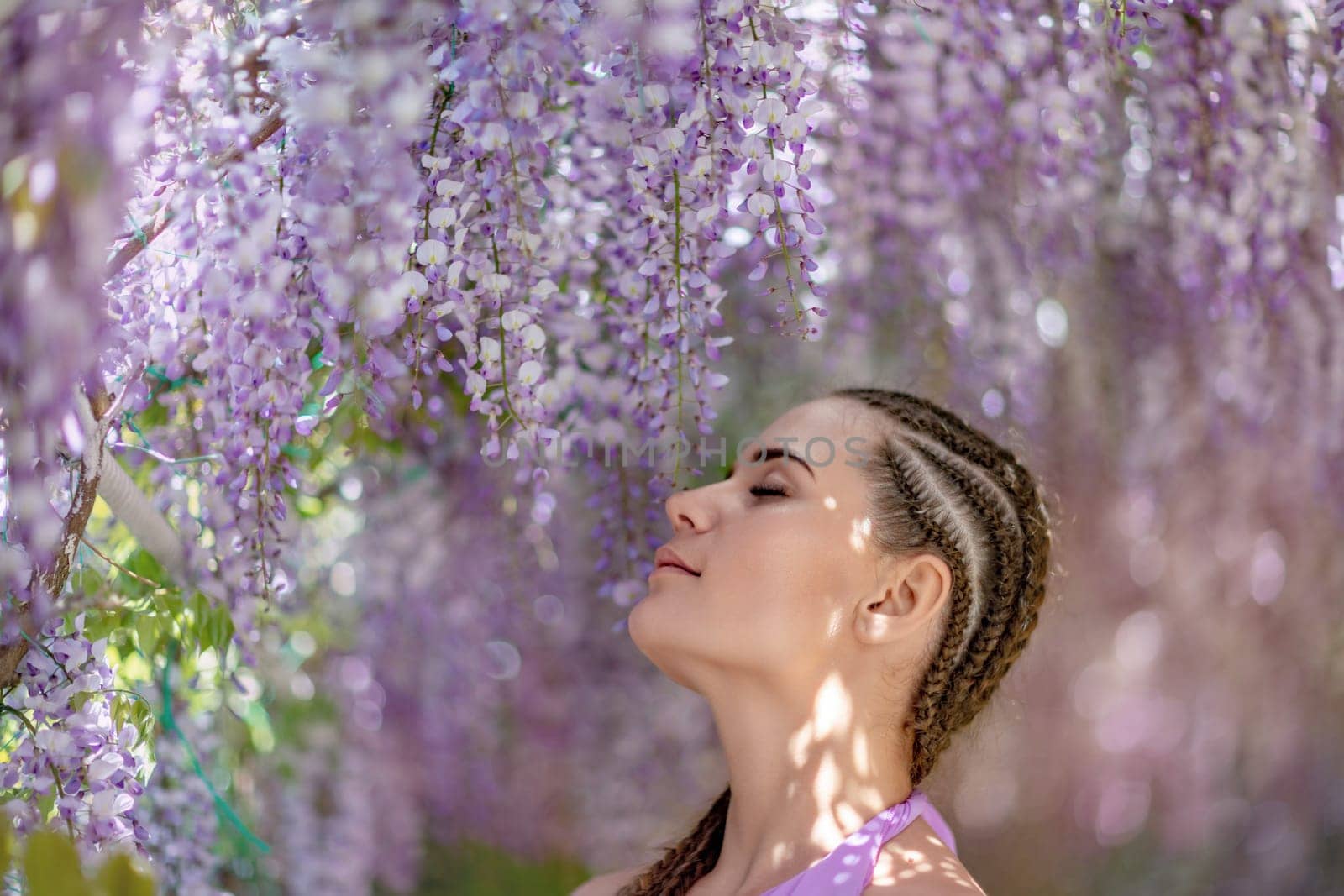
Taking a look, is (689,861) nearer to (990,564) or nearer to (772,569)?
(772,569)

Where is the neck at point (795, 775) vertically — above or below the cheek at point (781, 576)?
below

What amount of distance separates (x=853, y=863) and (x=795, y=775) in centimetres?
13

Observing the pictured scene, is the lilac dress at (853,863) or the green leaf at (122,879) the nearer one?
the green leaf at (122,879)

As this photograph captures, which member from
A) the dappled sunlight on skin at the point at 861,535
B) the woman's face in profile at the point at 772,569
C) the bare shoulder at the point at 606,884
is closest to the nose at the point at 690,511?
the woman's face in profile at the point at 772,569

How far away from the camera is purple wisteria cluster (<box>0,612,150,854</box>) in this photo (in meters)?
1.30

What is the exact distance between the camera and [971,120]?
2.48 m

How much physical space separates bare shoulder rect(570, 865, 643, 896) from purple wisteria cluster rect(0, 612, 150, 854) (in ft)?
1.97

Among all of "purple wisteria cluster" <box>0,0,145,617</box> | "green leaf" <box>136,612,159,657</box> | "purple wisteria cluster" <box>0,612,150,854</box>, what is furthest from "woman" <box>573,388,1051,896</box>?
"purple wisteria cluster" <box>0,0,145,617</box>

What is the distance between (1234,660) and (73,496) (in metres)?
3.73

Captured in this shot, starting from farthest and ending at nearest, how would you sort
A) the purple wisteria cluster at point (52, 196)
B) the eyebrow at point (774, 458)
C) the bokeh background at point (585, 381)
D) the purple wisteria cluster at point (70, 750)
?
1. the eyebrow at point (774, 458)
2. the purple wisteria cluster at point (70, 750)
3. the bokeh background at point (585, 381)
4. the purple wisteria cluster at point (52, 196)

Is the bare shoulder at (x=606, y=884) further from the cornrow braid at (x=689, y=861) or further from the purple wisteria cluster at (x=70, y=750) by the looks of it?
the purple wisteria cluster at (x=70, y=750)

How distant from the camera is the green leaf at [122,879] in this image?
2.84 feet

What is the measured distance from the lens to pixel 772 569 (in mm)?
1468

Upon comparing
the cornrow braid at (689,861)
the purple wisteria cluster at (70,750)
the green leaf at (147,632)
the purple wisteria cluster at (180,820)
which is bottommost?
the cornrow braid at (689,861)
